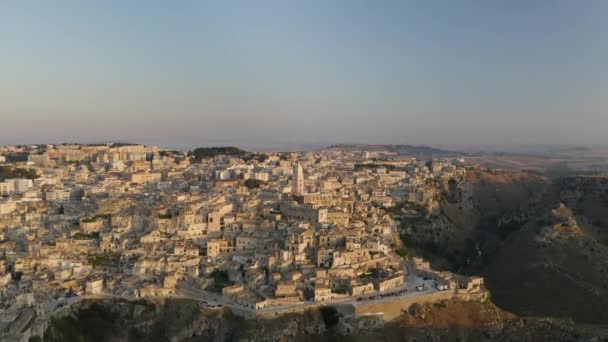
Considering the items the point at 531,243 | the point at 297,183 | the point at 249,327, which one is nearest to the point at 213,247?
the point at 249,327

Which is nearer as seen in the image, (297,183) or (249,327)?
(249,327)

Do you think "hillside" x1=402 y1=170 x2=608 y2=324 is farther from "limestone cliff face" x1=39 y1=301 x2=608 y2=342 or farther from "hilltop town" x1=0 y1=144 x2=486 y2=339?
"limestone cliff face" x1=39 y1=301 x2=608 y2=342

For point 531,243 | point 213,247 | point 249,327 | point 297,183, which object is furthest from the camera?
point 297,183

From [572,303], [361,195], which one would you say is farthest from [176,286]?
[361,195]

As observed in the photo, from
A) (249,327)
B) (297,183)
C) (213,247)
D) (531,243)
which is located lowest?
(249,327)

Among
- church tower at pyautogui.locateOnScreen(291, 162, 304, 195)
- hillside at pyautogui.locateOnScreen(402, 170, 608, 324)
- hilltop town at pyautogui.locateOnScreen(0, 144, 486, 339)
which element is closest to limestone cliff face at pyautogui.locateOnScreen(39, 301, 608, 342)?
hilltop town at pyautogui.locateOnScreen(0, 144, 486, 339)

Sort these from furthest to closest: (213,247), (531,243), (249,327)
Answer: (531,243) → (213,247) → (249,327)

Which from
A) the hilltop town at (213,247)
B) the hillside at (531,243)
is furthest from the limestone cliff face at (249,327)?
the hillside at (531,243)

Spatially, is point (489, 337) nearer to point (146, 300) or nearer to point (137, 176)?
point (146, 300)

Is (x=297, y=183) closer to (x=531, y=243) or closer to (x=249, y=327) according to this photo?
(x=531, y=243)
